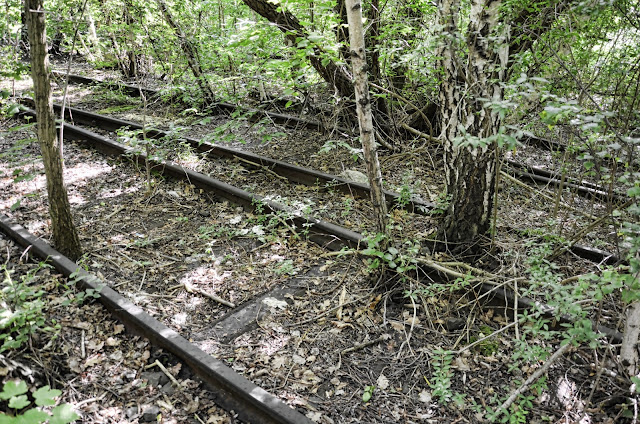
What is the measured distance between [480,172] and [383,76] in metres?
4.45

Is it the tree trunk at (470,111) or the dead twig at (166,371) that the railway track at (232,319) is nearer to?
the dead twig at (166,371)

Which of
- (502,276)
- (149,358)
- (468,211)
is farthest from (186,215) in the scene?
(502,276)

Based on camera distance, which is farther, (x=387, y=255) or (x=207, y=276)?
(x=207, y=276)

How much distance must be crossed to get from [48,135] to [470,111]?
4.15 meters

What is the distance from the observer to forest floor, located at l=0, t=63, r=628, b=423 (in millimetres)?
3217

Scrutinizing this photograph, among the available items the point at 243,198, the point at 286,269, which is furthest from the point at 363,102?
the point at 243,198

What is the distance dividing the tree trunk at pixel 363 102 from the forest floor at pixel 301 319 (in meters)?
0.67

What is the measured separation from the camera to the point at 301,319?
13.5 ft

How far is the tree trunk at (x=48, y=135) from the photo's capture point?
13.5ft

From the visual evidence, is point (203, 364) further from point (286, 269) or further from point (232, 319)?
point (286, 269)

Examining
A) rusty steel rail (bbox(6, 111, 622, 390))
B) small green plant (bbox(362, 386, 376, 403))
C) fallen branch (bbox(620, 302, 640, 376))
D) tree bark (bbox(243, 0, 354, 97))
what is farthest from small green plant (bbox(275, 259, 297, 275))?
tree bark (bbox(243, 0, 354, 97))

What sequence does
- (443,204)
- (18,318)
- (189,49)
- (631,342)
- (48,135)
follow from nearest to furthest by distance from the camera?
(631,342) → (18,318) → (48,135) → (443,204) → (189,49)

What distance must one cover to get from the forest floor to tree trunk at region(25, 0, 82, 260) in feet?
1.14

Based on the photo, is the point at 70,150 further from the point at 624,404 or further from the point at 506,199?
the point at 624,404
